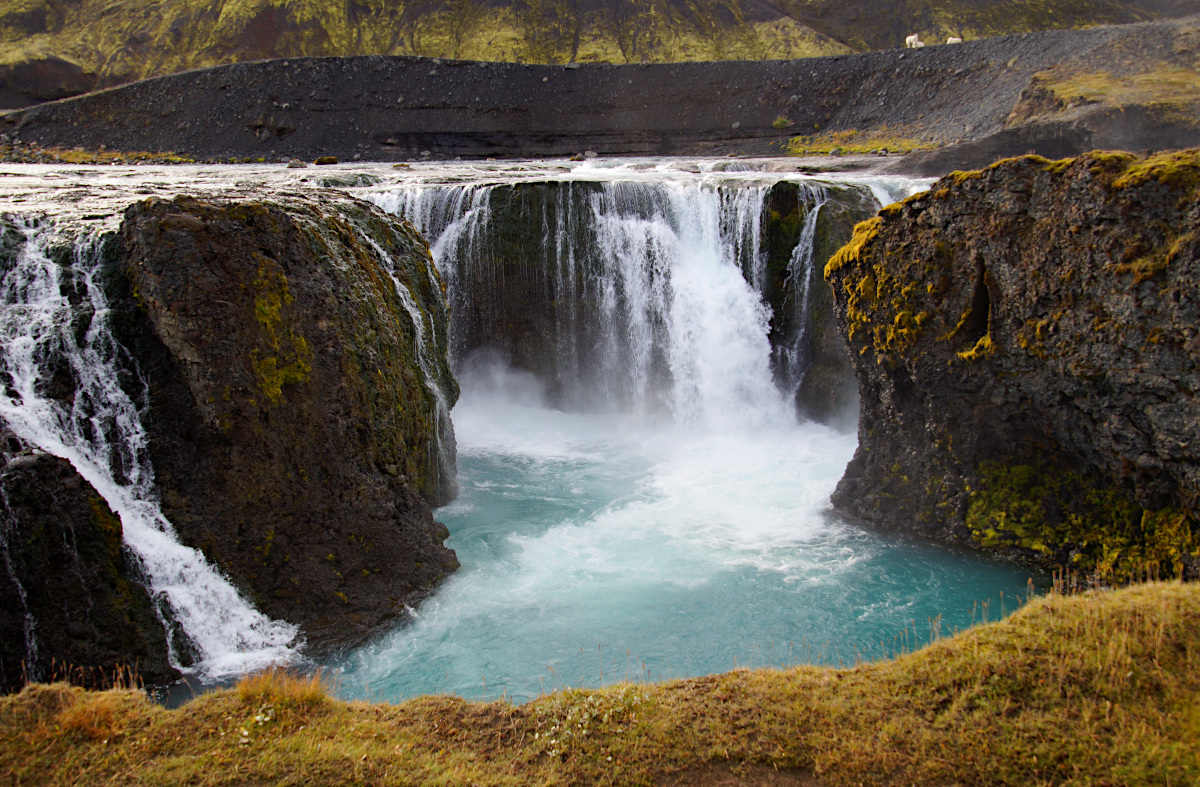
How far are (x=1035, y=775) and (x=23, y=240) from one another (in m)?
11.1

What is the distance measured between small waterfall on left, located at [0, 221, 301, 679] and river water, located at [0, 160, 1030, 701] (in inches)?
1.1

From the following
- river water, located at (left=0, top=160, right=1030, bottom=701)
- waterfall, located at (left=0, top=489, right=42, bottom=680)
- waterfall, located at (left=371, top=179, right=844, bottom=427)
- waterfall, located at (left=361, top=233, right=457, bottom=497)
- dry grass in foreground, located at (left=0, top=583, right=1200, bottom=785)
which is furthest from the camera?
waterfall, located at (left=371, top=179, right=844, bottom=427)

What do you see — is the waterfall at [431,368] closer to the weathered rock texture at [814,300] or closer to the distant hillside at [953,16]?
the weathered rock texture at [814,300]

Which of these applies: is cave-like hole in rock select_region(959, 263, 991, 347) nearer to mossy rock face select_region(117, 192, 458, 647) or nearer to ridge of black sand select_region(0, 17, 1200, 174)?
mossy rock face select_region(117, 192, 458, 647)

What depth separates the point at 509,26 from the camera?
2564 inches

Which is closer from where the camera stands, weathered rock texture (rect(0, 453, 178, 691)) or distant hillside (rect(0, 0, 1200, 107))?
weathered rock texture (rect(0, 453, 178, 691))

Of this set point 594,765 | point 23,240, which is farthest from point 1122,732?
point 23,240

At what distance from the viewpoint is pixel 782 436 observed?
55.1ft

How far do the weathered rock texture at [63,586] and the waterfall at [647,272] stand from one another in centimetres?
1164

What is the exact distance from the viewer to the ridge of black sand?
41438mm

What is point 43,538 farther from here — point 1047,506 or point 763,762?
point 1047,506

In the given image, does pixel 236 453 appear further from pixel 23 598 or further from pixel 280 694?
pixel 280 694

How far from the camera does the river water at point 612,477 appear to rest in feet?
26.1

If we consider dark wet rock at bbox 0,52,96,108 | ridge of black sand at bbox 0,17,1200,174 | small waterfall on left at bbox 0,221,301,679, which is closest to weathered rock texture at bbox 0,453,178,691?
small waterfall on left at bbox 0,221,301,679
